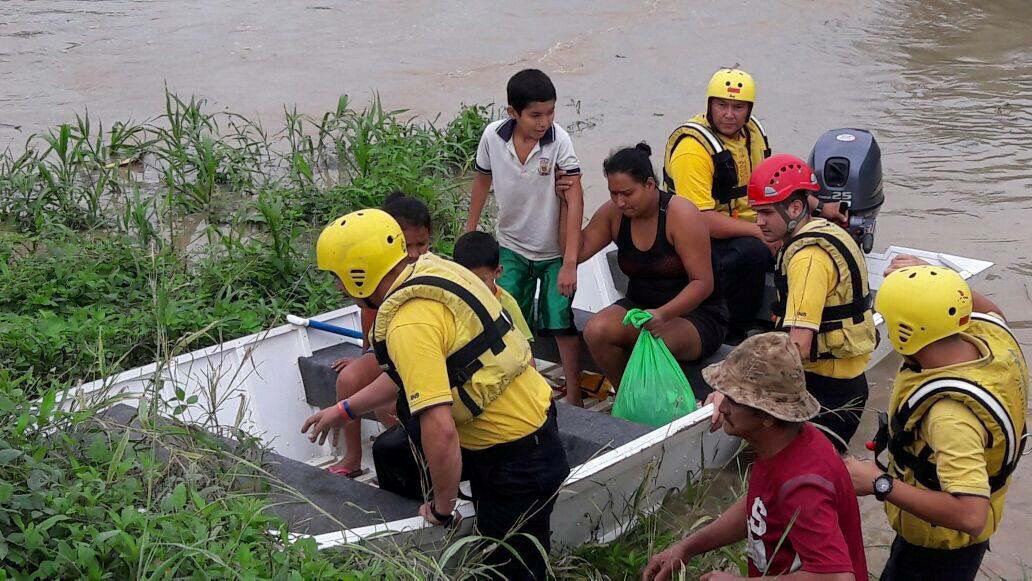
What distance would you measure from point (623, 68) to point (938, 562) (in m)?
10.8

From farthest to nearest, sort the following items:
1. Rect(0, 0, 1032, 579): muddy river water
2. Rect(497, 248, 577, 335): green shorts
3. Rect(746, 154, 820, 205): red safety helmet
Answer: Rect(0, 0, 1032, 579): muddy river water, Rect(497, 248, 577, 335): green shorts, Rect(746, 154, 820, 205): red safety helmet

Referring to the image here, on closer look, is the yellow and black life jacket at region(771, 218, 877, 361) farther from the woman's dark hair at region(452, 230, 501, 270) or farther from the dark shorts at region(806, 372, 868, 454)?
the woman's dark hair at region(452, 230, 501, 270)

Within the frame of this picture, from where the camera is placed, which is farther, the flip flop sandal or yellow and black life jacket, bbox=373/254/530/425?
the flip flop sandal

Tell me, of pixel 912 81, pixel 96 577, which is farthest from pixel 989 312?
pixel 912 81

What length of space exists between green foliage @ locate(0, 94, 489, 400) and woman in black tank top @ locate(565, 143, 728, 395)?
5.14ft

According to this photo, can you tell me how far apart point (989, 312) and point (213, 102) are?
1033 cm

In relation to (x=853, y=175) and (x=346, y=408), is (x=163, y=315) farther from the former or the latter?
(x=853, y=175)

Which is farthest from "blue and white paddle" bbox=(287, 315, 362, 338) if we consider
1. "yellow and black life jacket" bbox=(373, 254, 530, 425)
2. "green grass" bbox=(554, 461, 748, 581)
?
"yellow and black life jacket" bbox=(373, 254, 530, 425)

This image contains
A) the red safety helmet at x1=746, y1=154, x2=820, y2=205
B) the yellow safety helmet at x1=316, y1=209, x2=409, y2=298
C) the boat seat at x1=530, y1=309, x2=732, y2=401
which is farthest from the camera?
the boat seat at x1=530, y1=309, x2=732, y2=401

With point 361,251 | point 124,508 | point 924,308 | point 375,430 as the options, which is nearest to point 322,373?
point 375,430

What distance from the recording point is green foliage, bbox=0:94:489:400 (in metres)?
5.51

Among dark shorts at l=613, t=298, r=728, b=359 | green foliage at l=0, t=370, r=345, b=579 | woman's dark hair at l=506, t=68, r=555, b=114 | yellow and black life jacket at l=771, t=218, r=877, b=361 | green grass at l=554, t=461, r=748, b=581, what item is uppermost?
woman's dark hair at l=506, t=68, r=555, b=114

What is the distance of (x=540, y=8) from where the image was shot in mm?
16016

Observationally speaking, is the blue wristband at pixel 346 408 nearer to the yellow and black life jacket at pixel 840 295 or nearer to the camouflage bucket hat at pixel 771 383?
the camouflage bucket hat at pixel 771 383
